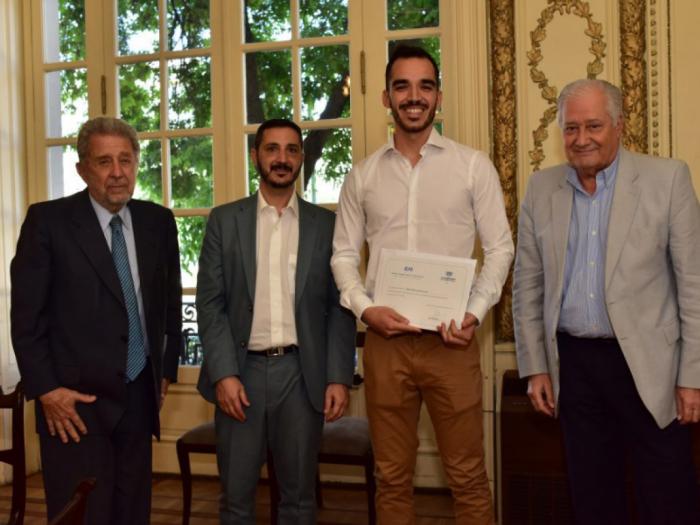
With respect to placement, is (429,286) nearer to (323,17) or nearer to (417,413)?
(417,413)

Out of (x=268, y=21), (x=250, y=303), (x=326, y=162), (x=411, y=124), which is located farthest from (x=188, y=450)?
(x=268, y=21)

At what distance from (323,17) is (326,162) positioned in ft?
2.22

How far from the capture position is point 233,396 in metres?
2.37

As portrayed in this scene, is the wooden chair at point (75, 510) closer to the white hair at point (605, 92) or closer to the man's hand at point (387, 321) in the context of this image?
the man's hand at point (387, 321)

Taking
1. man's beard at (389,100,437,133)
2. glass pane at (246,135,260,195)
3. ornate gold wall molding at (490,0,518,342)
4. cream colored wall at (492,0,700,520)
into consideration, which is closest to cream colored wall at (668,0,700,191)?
cream colored wall at (492,0,700,520)

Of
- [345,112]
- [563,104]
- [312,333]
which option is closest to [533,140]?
[345,112]

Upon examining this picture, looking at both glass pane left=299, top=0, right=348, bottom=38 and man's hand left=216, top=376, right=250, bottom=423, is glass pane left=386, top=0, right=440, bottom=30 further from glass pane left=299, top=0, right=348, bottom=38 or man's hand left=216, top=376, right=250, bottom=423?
man's hand left=216, top=376, right=250, bottom=423

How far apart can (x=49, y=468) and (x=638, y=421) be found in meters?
1.58

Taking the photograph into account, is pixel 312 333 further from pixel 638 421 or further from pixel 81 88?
pixel 81 88

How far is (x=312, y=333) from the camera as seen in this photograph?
7.97ft

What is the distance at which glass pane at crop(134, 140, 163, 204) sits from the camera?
4086mm

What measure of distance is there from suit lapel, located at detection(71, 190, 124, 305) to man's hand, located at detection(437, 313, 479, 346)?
89 centimetres

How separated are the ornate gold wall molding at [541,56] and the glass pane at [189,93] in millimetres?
1596

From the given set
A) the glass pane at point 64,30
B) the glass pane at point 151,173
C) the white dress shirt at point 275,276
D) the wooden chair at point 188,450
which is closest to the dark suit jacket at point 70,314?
the white dress shirt at point 275,276
